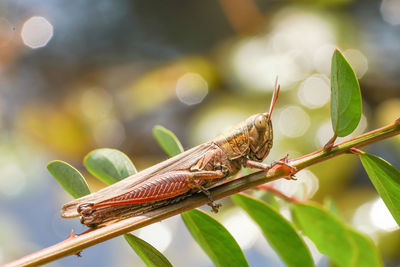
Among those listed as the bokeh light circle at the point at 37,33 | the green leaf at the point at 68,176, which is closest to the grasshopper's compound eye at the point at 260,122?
the green leaf at the point at 68,176

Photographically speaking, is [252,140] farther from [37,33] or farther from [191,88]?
[37,33]

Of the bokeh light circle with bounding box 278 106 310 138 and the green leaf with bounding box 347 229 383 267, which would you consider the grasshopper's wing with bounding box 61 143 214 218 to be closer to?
the green leaf with bounding box 347 229 383 267

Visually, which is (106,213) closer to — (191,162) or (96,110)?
(191,162)

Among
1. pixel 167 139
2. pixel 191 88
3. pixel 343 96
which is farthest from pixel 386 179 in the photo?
pixel 191 88

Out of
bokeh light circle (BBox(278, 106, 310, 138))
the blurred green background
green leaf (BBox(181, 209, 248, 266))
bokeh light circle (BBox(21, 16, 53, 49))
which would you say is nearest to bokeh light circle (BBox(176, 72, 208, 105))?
the blurred green background

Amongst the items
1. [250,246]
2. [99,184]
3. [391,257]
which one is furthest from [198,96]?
[391,257]

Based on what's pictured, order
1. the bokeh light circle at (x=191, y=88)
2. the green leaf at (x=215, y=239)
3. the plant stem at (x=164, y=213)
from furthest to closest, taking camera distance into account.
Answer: the bokeh light circle at (x=191, y=88) → the green leaf at (x=215, y=239) → the plant stem at (x=164, y=213)

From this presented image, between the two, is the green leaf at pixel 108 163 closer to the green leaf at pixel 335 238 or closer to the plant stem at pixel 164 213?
the plant stem at pixel 164 213
